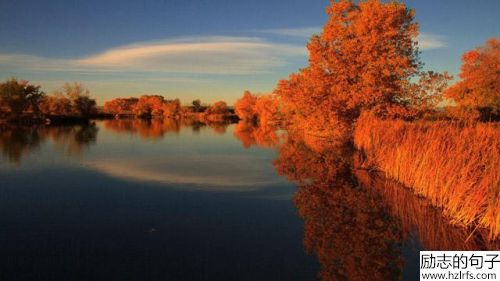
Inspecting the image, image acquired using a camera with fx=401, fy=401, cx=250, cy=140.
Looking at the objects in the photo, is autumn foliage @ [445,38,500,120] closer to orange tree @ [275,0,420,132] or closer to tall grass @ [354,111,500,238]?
orange tree @ [275,0,420,132]

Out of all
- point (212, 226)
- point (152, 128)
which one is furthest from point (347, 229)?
point (152, 128)

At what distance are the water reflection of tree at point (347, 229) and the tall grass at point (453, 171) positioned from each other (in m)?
1.44

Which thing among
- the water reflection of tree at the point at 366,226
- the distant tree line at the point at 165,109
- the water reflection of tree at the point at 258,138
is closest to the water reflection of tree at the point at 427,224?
the water reflection of tree at the point at 366,226

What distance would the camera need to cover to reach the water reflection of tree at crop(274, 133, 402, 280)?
23.2ft

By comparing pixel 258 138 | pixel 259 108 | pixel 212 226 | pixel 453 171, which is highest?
pixel 259 108

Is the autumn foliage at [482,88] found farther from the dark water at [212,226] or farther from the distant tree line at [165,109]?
the distant tree line at [165,109]

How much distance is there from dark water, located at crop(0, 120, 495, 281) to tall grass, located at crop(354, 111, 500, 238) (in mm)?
419

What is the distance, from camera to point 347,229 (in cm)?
898

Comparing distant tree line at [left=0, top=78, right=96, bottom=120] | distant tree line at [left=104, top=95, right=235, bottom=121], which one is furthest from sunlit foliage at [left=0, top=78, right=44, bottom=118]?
distant tree line at [left=104, top=95, right=235, bottom=121]

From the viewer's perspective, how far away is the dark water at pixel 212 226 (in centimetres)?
701

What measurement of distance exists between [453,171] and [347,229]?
3427 millimetres

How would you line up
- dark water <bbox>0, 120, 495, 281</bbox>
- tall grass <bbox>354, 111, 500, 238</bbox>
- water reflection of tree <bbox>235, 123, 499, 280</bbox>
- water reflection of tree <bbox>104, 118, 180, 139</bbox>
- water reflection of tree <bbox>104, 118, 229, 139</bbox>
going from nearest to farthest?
dark water <bbox>0, 120, 495, 281</bbox>
water reflection of tree <bbox>235, 123, 499, 280</bbox>
tall grass <bbox>354, 111, 500, 238</bbox>
water reflection of tree <bbox>104, 118, 180, 139</bbox>
water reflection of tree <bbox>104, 118, 229, 139</bbox>

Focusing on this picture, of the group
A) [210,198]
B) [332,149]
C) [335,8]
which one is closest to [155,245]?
[210,198]

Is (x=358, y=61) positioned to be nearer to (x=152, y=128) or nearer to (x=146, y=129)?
(x=146, y=129)
